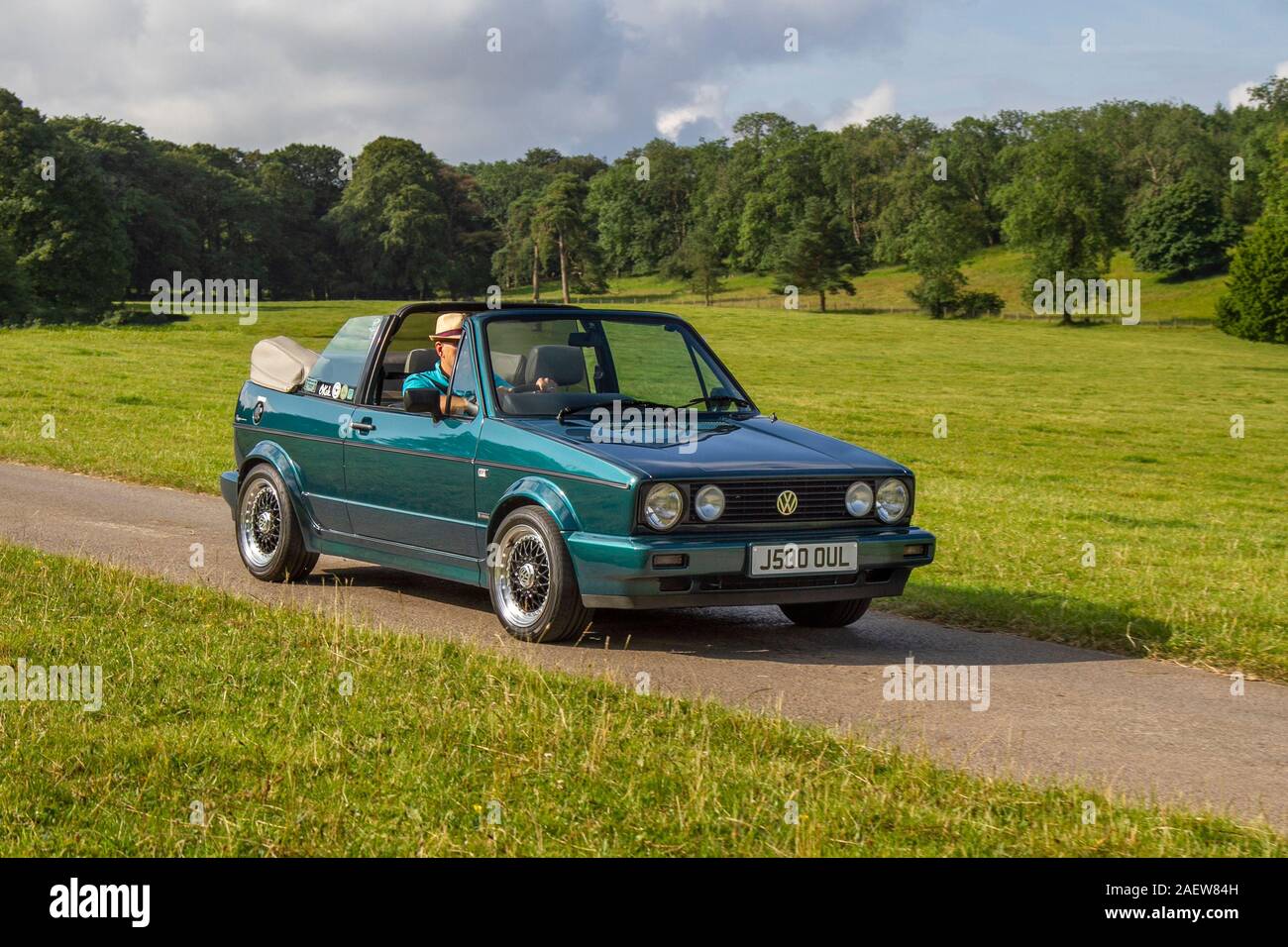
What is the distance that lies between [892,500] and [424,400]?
9.43 ft

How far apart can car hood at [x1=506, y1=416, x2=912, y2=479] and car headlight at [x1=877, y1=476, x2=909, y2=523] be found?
70 millimetres

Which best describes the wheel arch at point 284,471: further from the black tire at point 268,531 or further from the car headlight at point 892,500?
the car headlight at point 892,500

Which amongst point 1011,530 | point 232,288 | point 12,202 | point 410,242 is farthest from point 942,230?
point 1011,530

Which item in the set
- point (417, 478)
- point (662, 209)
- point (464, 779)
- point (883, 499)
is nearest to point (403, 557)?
point (417, 478)

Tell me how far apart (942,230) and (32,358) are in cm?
7413

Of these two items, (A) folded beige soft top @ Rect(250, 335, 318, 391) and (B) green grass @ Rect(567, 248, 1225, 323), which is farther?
(B) green grass @ Rect(567, 248, 1225, 323)

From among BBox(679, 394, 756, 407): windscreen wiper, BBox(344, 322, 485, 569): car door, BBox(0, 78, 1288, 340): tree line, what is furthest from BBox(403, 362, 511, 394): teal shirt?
BBox(0, 78, 1288, 340): tree line

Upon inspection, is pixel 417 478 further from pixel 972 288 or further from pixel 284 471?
pixel 972 288

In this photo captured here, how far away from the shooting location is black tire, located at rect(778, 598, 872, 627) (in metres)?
8.76

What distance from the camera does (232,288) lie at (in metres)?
96.8

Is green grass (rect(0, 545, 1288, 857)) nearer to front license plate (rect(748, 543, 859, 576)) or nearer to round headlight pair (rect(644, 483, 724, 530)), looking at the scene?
round headlight pair (rect(644, 483, 724, 530))

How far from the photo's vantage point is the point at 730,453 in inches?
318

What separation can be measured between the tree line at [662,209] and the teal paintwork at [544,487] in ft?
192
